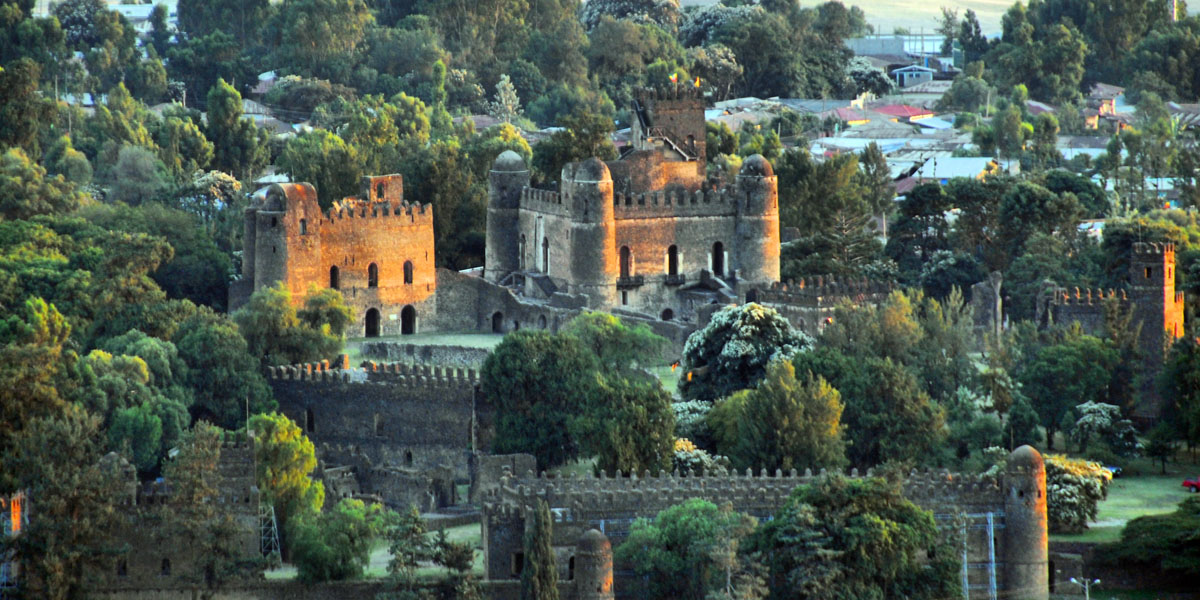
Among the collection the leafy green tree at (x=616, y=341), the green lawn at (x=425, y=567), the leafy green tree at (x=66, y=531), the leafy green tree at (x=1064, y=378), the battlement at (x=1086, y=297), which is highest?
the battlement at (x=1086, y=297)

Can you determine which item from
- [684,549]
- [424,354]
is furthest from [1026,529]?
[424,354]

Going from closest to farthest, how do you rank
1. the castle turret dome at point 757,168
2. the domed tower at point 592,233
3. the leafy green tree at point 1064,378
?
the leafy green tree at point 1064,378 < the domed tower at point 592,233 < the castle turret dome at point 757,168

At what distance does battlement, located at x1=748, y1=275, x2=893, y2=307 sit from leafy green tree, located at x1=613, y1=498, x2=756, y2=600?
19.5 meters

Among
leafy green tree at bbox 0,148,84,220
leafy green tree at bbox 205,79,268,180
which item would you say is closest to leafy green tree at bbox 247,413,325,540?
leafy green tree at bbox 0,148,84,220

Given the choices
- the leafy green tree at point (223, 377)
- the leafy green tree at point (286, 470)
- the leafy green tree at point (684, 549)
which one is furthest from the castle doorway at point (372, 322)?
the leafy green tree at point (684, 549)

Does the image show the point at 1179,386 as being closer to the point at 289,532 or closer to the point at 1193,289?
the point at 1193,289

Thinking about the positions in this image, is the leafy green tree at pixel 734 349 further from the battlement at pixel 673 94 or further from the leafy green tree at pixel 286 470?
the battlement at pixel 673 94

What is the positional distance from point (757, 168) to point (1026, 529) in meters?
25.6

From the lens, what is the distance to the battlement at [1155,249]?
7575 cm

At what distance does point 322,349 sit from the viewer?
248 feet

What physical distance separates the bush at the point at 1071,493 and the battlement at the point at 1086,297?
1197cm

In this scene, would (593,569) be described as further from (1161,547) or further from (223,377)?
(223,377)

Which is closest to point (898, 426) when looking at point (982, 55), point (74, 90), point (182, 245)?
point (182, 245)

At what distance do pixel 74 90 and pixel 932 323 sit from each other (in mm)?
74677
